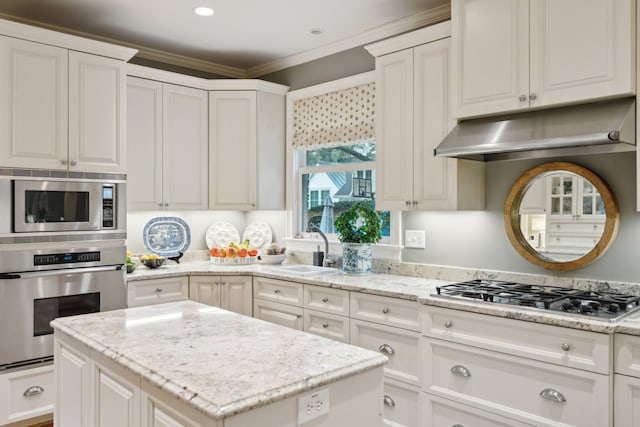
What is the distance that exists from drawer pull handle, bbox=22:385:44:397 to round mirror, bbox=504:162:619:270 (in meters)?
3.02

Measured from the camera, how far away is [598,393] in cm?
204

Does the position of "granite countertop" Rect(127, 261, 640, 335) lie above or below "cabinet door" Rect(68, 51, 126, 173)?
below

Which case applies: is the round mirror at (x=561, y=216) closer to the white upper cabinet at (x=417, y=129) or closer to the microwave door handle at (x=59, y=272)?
the white upper cabinet at (x=417, y=129)

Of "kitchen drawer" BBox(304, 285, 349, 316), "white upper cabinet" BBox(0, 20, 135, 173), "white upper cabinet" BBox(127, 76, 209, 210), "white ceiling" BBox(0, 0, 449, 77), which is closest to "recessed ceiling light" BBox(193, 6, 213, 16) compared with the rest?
"white ceiling" BBox(0, 0, 449, 77)

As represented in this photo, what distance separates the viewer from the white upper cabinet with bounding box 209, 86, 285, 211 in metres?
4.26

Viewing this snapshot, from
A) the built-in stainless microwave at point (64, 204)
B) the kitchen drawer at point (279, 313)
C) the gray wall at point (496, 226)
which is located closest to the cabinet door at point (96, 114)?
the built-in stainless microwave at point (64, 204)

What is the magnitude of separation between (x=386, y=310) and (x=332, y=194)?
156 centimetres

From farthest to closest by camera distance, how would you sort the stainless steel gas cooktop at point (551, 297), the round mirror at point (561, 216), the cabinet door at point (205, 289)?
the cabinet door at point (205, 289)
the round mirror at point (561, 216)
the stainless steel gas cooktop at point (551, 297)

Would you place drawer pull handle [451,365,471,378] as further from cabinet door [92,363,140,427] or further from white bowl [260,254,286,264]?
white bowl [260,254,286,264]

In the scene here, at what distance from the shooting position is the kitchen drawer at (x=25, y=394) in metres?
Answer: 2.98

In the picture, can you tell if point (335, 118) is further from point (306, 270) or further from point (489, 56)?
point (489, 56)

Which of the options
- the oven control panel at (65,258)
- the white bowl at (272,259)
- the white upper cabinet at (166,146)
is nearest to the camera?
the oven control panel at (65,258)

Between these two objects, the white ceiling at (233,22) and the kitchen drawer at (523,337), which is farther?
the white ceiling at (233,22)

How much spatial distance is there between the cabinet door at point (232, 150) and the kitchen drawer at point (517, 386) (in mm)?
2222
